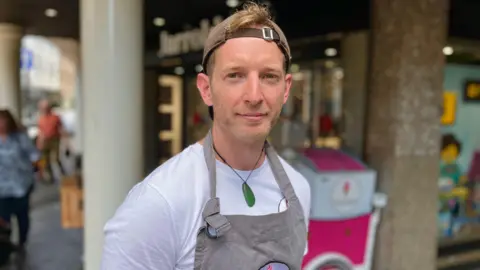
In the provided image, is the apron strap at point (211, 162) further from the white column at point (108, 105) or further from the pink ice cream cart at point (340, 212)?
the pink ice cream cart at point (340, 212)

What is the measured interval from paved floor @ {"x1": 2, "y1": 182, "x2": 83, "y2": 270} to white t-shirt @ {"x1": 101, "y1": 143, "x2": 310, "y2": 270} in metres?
4.00

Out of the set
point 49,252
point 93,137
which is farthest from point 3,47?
point 93,137

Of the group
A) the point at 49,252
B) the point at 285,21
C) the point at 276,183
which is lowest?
the point at 49,252

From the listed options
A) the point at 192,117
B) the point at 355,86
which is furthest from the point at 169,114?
the point at 355,86

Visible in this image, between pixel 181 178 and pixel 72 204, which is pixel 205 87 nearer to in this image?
pixel 181 178

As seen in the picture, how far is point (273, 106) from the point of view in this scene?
1.32 m

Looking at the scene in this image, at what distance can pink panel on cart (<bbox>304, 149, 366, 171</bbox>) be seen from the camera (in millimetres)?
3680

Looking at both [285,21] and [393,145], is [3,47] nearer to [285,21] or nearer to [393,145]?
[285,21]

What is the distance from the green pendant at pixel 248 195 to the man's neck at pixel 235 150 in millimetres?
55

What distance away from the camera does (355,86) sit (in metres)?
4.81

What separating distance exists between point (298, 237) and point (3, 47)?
37.7ft

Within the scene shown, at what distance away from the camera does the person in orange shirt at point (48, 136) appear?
973 cm

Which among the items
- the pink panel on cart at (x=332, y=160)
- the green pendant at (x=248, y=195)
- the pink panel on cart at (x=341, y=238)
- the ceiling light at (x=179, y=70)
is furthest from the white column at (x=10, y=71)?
the green pendant at (x=248, y=195)

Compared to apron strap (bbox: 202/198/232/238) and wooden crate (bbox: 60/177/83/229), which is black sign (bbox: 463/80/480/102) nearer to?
wooden crate (bbox: 60/177/83/229)
